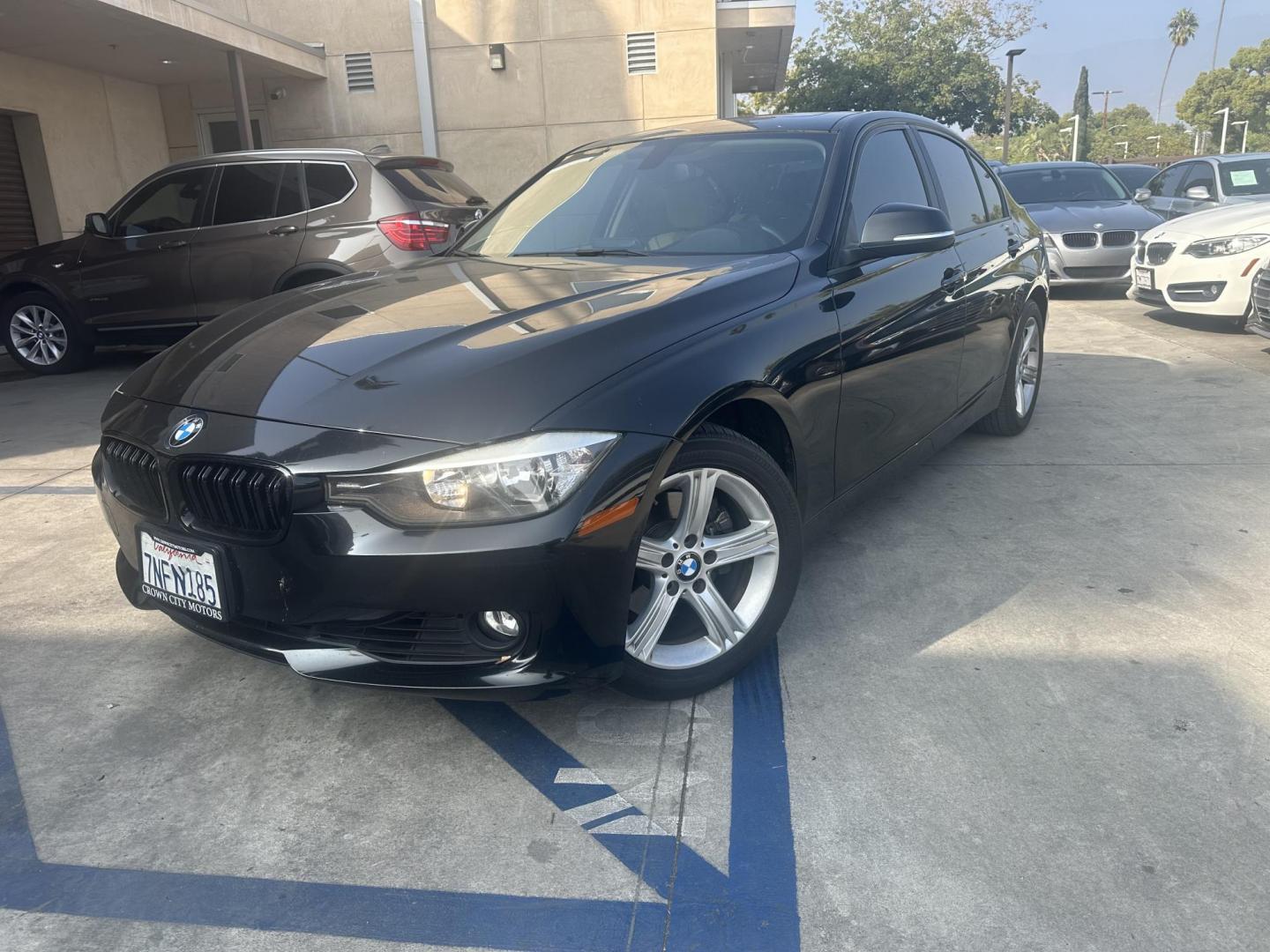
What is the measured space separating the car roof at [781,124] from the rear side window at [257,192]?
4.38 metres

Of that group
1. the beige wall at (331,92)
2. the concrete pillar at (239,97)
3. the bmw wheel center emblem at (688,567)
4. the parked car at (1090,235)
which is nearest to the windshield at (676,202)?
the bmw wheel center emblem at (688,567)

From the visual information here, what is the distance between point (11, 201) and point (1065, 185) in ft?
40.8

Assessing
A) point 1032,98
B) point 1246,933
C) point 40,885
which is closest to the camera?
point 1246,933

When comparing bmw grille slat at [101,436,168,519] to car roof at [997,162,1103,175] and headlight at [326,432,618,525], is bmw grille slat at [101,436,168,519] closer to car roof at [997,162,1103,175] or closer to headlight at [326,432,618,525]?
headlight at [326,432,618,525]

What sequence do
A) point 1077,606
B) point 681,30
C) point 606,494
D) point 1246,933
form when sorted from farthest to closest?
point 681,30, point 1077,606, point 606,494, point 1246,933

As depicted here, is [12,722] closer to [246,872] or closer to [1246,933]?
[246,872]

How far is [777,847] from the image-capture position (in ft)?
7.22

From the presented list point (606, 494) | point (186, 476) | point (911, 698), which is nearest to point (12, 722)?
point (186, 476)

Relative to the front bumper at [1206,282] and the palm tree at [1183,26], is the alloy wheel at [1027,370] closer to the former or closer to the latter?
the front bumper at [1206,282]

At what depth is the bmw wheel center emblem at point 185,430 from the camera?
250 cm

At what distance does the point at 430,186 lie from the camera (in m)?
7.97

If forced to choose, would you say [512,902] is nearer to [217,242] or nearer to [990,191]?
[990,191]

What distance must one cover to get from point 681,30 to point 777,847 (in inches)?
556

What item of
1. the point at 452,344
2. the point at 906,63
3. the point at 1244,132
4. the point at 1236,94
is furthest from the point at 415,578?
the point at 1236,94
